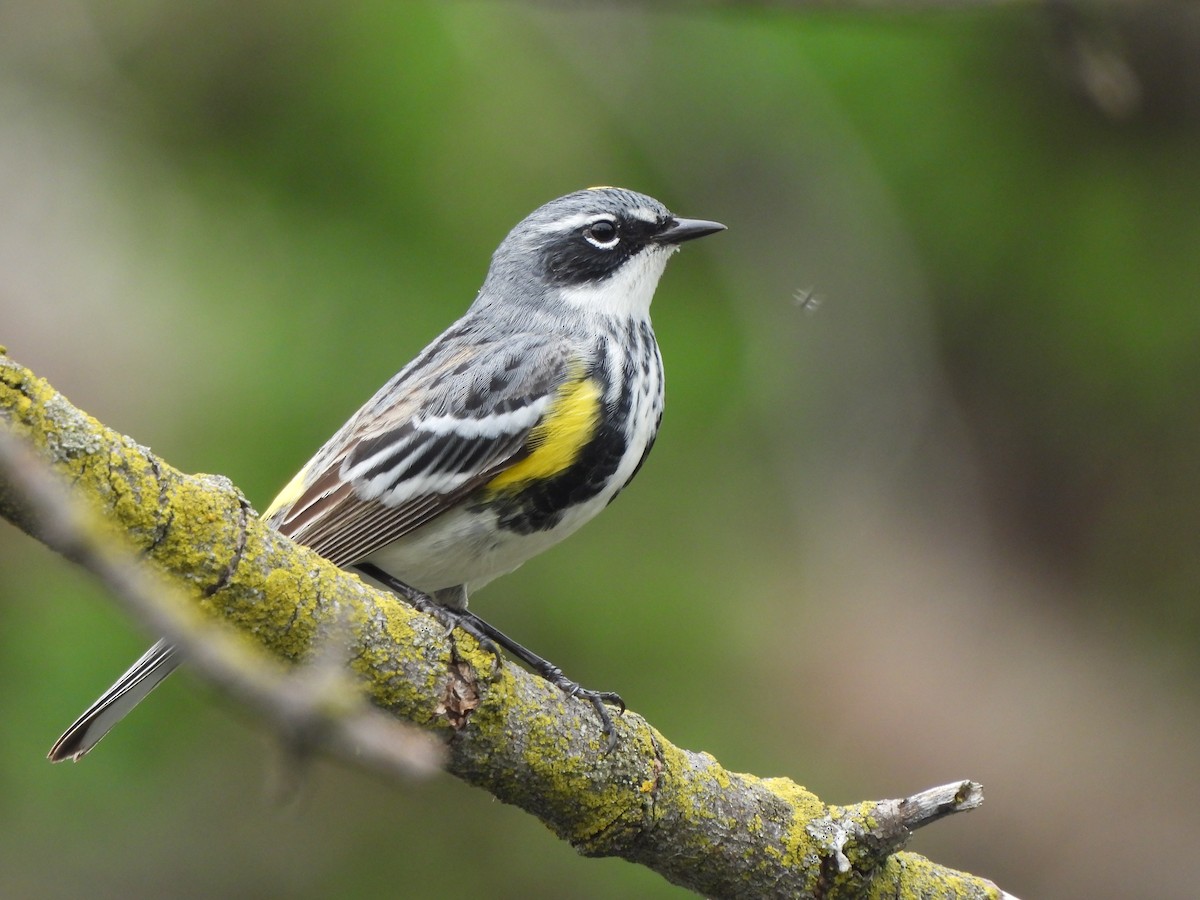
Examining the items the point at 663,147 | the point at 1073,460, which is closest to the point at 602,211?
the point at 663,147

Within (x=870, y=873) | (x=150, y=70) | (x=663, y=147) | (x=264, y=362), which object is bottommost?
(x=870, y=873)

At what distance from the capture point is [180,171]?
24.7ft

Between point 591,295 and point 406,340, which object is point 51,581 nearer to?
point 406,340

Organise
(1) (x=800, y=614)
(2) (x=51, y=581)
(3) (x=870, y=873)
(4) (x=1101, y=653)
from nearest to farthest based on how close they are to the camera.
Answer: (3) (x=870, y=873) → (2) (x=51, y=581) → (1) (x=800, y=614) → (4) (x=1101, y=653)

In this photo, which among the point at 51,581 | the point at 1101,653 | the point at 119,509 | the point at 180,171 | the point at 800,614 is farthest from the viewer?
the point at 1101,653

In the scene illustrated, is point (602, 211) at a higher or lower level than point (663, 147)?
lower

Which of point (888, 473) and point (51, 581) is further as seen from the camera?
point (888, 473)

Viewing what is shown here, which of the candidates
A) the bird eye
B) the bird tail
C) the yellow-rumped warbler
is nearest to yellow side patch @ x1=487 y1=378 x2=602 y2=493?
the yellow-rumped warbler

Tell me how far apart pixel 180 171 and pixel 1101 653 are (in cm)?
640

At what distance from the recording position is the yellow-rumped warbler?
429cm

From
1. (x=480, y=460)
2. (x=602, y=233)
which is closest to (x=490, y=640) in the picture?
(x=480, y=460)

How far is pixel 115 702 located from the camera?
12.3 feet

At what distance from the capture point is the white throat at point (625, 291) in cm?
518

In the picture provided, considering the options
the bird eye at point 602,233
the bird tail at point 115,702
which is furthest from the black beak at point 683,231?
the bird tail at point 115,702
